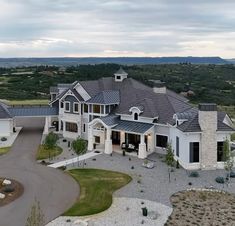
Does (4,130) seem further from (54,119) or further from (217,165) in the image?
(217,165)

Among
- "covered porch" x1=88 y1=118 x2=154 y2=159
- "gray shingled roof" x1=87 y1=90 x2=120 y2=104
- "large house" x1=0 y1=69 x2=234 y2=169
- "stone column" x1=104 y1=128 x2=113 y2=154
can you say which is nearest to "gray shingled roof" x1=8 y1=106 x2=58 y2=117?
"large house" x1=0 y1=69 x2=234 y2=169

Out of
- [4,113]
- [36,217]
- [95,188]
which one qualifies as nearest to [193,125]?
[95,188]

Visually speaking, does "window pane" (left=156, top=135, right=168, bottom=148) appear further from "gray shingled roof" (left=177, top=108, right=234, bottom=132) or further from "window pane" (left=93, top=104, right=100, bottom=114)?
"window pane" (left=93, top=104, right=100, bottom=114)

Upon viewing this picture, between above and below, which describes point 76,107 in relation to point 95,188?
above

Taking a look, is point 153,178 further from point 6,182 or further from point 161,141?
point 6,182

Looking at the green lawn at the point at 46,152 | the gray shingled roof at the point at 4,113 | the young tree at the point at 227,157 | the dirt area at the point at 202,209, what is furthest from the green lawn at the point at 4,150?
the young tree at the point at 227,157

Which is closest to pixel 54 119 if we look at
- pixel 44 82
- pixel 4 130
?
pixel 4 130
